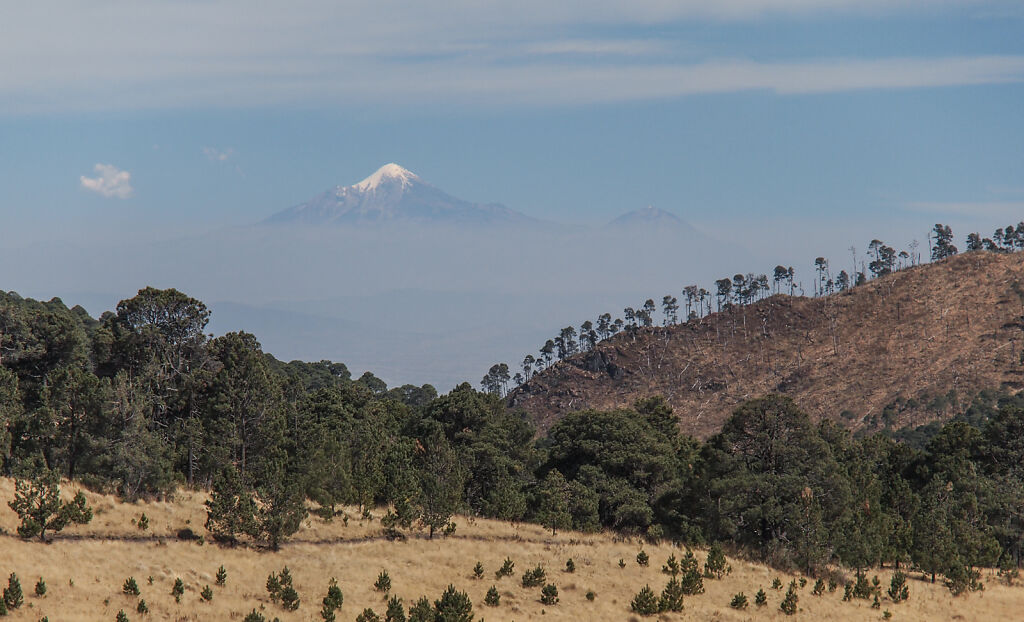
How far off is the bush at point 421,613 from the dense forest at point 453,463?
14220 millimetres

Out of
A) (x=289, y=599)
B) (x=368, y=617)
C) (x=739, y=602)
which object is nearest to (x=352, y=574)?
(x=289, y=599)

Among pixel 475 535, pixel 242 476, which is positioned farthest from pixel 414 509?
pixel 242 476

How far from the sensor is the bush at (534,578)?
186ft

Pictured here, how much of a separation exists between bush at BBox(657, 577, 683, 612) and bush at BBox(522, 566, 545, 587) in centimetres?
708

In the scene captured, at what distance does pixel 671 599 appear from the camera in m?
54.4

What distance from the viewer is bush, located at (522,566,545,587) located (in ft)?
186

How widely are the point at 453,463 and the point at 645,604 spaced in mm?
22338

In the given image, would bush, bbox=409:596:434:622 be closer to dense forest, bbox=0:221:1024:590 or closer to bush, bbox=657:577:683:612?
bush, bbox=657:577:683:612

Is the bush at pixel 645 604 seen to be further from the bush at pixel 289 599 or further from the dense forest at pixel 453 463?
the bush at pixel 289 599

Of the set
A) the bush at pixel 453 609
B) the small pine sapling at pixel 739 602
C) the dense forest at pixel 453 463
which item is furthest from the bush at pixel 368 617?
the small pine sapling at pixel 739 602

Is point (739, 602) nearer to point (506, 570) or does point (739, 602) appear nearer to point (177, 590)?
point (506, 570)

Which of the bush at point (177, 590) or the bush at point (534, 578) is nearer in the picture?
the bush at point (177, 590)

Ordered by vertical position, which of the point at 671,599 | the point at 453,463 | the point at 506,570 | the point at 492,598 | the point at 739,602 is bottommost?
the point at 739,602

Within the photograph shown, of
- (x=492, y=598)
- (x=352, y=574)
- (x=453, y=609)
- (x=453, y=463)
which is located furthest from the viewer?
(x=453, y=463)
